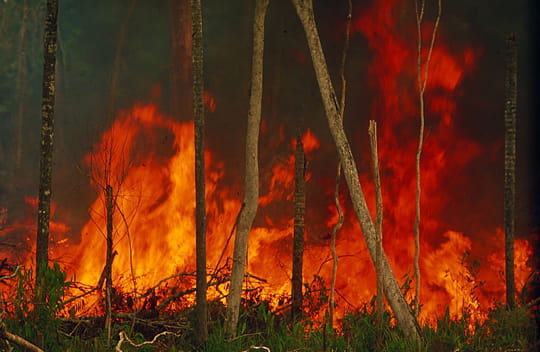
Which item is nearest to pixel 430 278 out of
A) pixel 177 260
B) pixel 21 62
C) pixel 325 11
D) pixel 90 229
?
pixel 177 260

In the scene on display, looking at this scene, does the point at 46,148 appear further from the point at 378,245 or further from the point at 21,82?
the point at 21,82

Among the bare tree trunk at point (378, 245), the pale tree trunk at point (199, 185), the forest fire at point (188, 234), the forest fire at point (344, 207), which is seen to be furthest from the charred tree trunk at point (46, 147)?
the bare tree trunk at point (378, 245)

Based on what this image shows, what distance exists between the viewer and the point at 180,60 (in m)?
11.1

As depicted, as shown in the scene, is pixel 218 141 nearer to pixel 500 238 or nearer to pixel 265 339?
pixel 265 339

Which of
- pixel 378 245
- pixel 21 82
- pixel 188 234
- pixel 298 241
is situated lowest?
pixel 378 245

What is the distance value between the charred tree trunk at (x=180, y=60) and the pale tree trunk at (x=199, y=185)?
10.5 ft

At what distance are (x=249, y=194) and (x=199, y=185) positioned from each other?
980mm

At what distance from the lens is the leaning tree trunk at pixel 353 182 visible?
303 inches

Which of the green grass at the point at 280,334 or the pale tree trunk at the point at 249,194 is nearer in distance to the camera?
the green grass at the point at 280,334

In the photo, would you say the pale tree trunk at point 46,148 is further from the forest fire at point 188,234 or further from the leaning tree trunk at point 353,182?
the leaning tree trunk at point 353,182

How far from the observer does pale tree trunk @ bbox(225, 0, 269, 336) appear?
8188mm

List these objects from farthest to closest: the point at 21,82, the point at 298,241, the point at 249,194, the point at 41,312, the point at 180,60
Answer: the point at 21,82, the point at 180,60, the point at 298,241, the point at 249,194, the point at 41,312

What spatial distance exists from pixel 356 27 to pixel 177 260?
15.6ft

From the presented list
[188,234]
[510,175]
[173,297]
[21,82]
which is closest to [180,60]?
[188,234]
